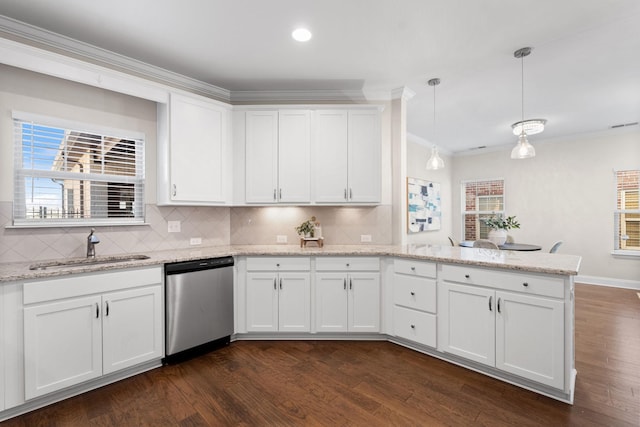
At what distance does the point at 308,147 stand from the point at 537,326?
8.65 ft

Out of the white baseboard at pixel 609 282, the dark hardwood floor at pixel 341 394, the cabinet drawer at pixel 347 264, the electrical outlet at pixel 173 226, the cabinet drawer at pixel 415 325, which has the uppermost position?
the electrical outlet at pixel 173 226

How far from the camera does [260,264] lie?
10.1ft

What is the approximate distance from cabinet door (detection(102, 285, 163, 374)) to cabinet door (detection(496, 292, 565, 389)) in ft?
9.16

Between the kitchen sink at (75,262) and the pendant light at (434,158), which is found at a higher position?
the pendant light at (434,158)

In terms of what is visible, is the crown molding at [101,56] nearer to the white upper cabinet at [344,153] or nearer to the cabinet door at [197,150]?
the cabinet door at [197,150]

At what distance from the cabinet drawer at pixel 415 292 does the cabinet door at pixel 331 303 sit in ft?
1.75

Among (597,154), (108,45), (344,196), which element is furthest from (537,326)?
(597,154)

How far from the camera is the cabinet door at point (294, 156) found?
3398mm

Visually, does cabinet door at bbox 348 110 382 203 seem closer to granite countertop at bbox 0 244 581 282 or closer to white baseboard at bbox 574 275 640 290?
granite countertop at bbox 0 244 581 282

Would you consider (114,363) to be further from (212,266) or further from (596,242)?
(596,242)

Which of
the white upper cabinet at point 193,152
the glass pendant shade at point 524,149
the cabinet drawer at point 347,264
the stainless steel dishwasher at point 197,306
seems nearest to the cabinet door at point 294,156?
the white upper cabinet at point 193,152

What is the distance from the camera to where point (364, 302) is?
121 inches

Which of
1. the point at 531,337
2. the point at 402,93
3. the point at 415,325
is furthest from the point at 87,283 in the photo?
the point at 402,93

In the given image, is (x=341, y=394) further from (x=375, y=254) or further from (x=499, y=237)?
(x=499, y=237)
